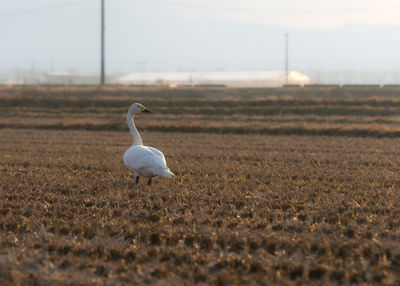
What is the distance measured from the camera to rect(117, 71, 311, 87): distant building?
221 feet

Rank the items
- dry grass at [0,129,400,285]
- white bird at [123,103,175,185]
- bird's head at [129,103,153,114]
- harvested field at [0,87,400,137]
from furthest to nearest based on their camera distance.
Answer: harvested field at [0,87,400,137] < bird's head at [129,103,153,114] < white bird at [123,103,175,185] < dry grass at [0,129,400,285]

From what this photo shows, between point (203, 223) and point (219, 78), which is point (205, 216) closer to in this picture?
point (203, 223)

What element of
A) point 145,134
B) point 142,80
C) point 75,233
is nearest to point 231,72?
point 142,80

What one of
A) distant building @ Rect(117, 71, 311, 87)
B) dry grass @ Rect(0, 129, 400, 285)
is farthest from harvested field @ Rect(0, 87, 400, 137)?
distant building @ Rect(117, 71, 311, 87)

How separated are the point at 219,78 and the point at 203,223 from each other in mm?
64550

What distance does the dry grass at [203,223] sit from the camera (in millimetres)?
5496

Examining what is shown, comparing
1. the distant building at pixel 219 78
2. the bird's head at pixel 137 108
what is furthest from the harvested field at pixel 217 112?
the distant building at pixel 219 78

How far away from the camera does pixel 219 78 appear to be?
233 ft

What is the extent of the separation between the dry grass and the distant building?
52.4m

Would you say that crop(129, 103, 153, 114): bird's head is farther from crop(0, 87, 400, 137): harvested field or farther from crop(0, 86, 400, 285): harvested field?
crop(0, 87, 400, 137): harvested field

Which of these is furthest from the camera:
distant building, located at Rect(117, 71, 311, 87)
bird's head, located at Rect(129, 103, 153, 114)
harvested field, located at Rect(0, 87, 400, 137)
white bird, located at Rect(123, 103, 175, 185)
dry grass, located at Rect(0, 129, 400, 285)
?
distant building, located at Rect(117, 71, 311, 87)

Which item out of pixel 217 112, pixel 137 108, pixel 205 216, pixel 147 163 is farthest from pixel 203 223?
pixel 217 112

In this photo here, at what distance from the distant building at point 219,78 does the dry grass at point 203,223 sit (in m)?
52.4

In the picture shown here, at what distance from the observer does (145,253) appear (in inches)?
238
